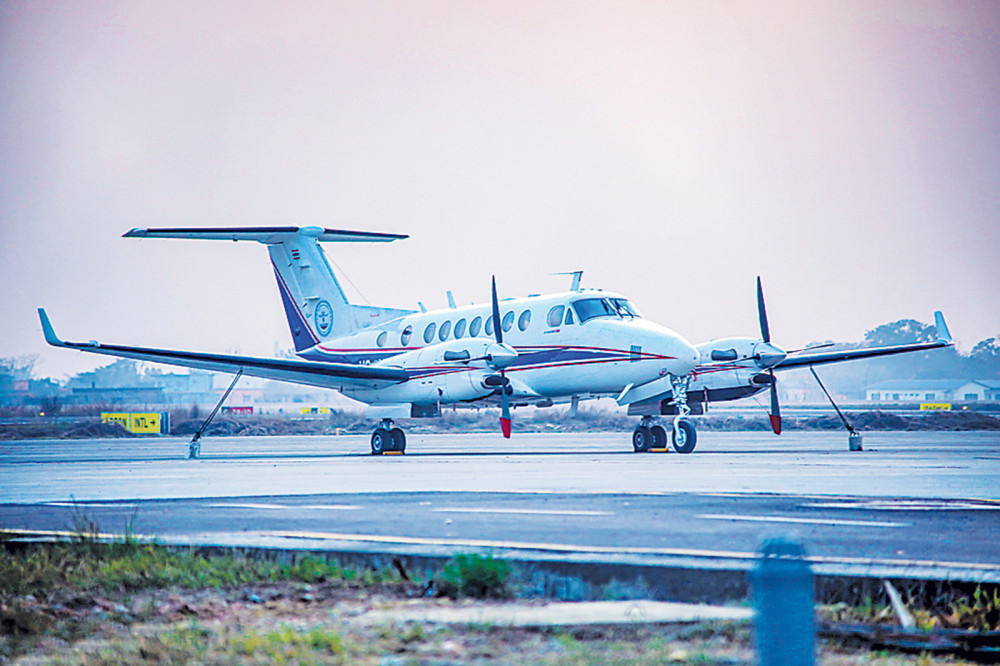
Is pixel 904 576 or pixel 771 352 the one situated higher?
pixel 771 352

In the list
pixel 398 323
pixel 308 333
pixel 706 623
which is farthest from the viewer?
pixel 308 333

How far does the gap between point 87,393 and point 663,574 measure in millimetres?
164560

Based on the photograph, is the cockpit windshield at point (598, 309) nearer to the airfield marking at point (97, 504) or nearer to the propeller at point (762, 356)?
the propeller at point (762, 356)

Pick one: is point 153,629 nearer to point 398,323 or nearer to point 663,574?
point 663,574

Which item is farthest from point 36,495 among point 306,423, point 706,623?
point 306,423

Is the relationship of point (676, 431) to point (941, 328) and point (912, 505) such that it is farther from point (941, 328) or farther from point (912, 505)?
point (912, 505)

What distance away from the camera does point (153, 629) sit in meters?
5.59

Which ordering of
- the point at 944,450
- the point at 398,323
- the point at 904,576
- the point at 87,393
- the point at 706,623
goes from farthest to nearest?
the point at 87,393 → the point at 398,323 → the point at 944,450 → the point at 904,576 → the point at 706,623

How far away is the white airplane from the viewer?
2461 cm

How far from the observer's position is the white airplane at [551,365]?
24.6 metres

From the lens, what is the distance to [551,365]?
84.3 feet

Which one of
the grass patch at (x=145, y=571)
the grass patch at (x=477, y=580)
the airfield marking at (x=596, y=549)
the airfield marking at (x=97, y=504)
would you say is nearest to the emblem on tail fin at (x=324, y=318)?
the airfield marking at (x=97, y=504)

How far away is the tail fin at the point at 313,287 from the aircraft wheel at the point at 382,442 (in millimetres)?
6342

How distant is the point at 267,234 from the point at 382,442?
9.29 m
